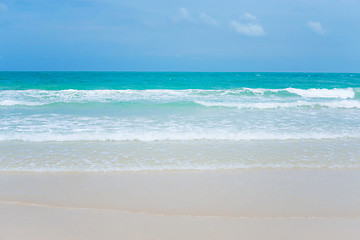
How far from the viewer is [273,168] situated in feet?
18.3

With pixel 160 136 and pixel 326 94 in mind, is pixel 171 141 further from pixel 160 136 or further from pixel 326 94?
pixel 326 94

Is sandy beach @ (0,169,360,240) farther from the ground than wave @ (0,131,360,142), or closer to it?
closer to it

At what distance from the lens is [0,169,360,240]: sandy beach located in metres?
3.38

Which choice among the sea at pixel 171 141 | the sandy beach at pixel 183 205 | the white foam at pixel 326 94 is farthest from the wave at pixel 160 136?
the white foam at pixel 326 94

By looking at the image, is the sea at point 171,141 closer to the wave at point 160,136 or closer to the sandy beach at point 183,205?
the wave at point 160,136

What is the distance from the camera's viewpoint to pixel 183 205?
4.03 meters

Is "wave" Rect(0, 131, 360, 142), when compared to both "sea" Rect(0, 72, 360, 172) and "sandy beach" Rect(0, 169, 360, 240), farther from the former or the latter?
"sandy beach" Rect(0, 169, 360, 240)

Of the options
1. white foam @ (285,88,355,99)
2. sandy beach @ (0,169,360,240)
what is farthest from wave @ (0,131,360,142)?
white foam @ (285,88,355,99)

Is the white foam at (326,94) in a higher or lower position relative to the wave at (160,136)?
higher

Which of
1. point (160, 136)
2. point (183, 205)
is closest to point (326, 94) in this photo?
point (160, 136)

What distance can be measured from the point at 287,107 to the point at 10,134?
1248 cm

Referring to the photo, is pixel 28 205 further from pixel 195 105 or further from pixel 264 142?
pixel 195 105

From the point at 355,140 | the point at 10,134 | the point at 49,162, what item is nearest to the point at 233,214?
the point at 49,162

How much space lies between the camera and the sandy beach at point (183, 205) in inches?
133
